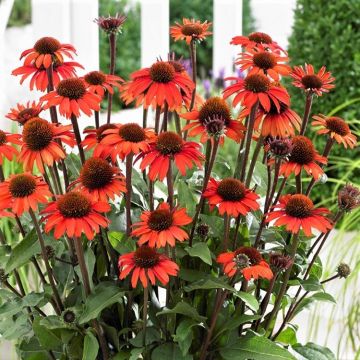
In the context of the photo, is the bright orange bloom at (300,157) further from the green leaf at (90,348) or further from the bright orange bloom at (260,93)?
the green leaf at (90,348)

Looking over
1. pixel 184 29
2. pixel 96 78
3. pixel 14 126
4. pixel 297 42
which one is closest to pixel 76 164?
pixel 96 78

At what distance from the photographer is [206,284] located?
984 millimetres

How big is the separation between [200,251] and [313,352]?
30 centimetres

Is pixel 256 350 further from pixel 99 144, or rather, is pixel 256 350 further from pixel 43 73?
pixel 43 73

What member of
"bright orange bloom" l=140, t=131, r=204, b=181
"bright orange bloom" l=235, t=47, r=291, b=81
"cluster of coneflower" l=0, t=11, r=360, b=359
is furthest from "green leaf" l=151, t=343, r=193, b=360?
"bright orange bloom" l=235, t=47, r=291, b=81

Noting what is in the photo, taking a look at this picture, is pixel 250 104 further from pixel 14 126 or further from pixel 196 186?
pixel 14 126

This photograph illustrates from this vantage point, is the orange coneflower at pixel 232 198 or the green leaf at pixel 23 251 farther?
the green leaf at pixel 23 251

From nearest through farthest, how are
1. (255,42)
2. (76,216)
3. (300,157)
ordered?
(76,216), (300,157), (255,42)

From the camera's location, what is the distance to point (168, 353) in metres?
1.04

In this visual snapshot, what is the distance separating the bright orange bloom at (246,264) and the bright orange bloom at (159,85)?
7.9 inches

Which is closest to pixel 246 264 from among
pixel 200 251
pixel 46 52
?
pixel 200 251

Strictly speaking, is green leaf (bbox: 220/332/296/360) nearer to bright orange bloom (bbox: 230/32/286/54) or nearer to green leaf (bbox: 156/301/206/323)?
green leaf (bbox: 156/301/206/323)

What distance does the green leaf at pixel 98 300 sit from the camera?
0.98m

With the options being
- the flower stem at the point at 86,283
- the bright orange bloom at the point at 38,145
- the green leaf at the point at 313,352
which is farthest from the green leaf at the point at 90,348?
the green leaf at the point at 313,352
